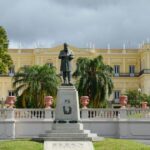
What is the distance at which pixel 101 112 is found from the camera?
101 feet

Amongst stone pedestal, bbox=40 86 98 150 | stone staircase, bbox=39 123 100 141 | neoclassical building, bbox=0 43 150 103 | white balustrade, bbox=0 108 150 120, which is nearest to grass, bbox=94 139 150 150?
stone pedestal, bbox=40 86 98 150

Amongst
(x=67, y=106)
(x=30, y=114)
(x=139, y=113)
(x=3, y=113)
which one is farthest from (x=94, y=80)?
(x=67, y=106)

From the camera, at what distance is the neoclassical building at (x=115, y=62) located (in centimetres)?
8262

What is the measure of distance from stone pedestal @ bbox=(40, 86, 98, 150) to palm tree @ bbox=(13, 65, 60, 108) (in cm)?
2133

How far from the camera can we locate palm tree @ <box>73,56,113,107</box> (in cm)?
4672

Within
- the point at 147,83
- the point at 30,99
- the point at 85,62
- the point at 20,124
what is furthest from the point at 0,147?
the point at 147,83

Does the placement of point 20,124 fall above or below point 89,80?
below

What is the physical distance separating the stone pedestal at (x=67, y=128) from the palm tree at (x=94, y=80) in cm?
2172

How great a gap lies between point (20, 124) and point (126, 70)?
5791 cm

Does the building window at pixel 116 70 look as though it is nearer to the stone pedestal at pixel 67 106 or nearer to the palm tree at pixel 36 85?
the palm tree at pixel 36 85

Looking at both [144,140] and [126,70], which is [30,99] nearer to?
[144,140]

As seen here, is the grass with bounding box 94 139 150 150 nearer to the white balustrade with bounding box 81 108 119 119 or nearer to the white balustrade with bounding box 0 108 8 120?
the white balustrade with bounding box 81 108 119 119

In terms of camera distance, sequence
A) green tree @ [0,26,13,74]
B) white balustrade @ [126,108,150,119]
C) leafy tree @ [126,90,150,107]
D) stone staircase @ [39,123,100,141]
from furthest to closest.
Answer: leafy tree @ [126,90,150,107], green tree @ [0,26,13,74], white balustrade @ [126,108,150,119], stone staircase @ [39,123,100,141]

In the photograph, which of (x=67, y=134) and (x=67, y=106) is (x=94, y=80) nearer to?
(x=67, y=106)
